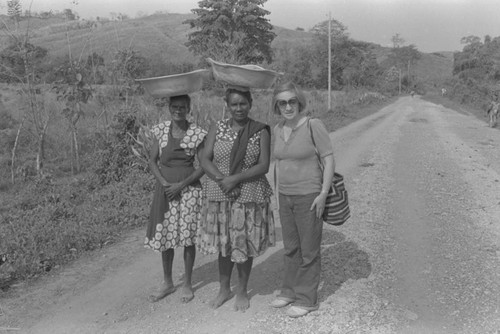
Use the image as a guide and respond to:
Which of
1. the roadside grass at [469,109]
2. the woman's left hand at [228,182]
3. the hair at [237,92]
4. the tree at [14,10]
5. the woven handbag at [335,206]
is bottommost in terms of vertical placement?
the roadside grass at [469,109]

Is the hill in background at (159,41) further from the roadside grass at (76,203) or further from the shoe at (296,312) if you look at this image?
the shoe at (296,312)

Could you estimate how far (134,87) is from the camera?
915 cm

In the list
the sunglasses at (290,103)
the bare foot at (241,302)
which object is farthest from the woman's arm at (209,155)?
the bare foot at (241,302)

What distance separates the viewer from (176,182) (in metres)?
3.25

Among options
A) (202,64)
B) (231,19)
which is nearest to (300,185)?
(202,64)

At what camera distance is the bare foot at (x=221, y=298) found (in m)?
3.30

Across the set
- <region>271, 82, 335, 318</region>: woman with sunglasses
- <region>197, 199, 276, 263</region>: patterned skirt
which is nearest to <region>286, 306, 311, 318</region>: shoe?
<region>271, 82, 335, 318</region>: woman with sunglasses

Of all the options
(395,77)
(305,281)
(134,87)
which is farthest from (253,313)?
(395,77)

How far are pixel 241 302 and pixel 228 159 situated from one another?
1068 millimetres

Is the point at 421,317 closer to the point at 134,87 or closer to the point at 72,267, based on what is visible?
the point at 72,267

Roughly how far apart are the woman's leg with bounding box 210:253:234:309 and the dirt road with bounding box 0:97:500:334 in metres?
0.06

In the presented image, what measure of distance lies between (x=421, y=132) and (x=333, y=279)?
1211 centimetres

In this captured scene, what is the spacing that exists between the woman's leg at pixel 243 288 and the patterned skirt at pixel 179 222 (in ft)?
1.36

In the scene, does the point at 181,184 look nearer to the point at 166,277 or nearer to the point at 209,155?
the point at 209,155
